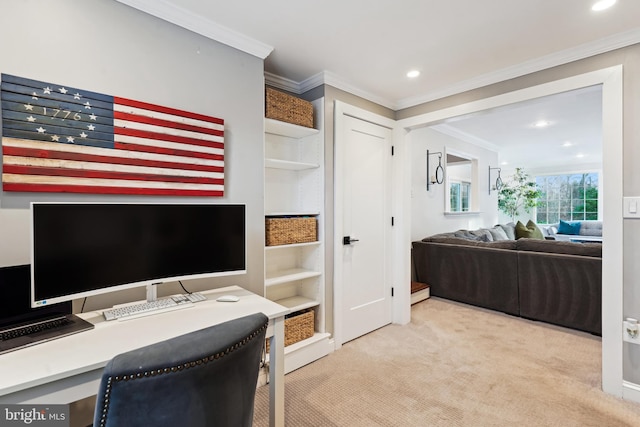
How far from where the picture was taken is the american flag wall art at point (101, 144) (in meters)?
1.38

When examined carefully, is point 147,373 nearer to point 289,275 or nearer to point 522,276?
point 289,275

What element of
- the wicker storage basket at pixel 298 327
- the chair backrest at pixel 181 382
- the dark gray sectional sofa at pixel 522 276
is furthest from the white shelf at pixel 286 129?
the dark gray sectional sofa at pixel 522 276

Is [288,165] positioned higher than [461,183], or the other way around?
[461,183]

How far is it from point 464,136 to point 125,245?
5313mm

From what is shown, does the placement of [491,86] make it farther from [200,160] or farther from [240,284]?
[240,284]

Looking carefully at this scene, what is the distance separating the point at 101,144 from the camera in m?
1.58

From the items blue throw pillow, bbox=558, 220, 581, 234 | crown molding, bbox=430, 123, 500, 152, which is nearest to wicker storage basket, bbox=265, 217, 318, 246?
crown molding, bbox=430, 123, 500, 152

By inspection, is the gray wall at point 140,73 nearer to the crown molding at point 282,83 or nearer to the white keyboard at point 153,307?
the white keyboard at point 153,307

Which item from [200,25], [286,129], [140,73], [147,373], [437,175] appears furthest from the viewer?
[437,175]

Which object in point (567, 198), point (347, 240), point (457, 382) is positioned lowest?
point (457, 382)

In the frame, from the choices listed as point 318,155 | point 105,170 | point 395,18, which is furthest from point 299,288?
point 395,18

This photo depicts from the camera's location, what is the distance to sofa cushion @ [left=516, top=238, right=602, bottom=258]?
3.05 metres

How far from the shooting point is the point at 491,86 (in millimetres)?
2664

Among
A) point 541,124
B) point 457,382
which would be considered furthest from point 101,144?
point 541,124
